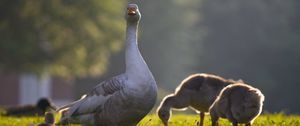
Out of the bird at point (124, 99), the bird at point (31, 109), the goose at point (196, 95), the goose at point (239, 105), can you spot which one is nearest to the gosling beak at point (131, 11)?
the bird at point (124, 99)

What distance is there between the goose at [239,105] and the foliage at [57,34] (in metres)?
33.3

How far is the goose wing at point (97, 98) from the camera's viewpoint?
11.7m

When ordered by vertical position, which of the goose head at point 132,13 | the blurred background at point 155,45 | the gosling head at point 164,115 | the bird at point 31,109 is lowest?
the blurred background at point 155,45

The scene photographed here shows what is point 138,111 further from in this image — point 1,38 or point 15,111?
point 1,38

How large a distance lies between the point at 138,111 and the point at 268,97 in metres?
62.2

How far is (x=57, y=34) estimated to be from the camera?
4859 centimetres

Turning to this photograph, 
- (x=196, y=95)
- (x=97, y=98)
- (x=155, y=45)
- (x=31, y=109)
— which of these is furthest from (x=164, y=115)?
(x=155, y=45)

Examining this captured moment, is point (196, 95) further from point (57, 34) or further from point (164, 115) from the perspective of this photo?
point (57, 34)

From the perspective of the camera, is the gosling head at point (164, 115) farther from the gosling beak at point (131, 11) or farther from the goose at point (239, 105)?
the gosling beak at point (131, 11)

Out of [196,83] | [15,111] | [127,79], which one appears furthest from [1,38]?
[127,79]

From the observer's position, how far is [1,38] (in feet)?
148

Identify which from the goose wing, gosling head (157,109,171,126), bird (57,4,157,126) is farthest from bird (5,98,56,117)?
bird (57,4,157,126)

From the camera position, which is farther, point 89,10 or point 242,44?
point 242,44

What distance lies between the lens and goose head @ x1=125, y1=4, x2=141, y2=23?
12.0m
